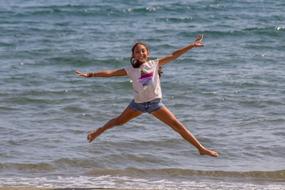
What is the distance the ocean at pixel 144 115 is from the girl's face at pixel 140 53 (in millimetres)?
1654

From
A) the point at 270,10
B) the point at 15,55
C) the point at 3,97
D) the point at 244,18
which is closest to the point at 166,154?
the point at 3,97

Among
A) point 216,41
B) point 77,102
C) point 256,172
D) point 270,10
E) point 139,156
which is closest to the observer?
point 256,172

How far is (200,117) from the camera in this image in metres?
12.8

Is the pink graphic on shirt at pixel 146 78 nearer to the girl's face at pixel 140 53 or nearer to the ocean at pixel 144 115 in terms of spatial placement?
the girl's face at pixel 140 53

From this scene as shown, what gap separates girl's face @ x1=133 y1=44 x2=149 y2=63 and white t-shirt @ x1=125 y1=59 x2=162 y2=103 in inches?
2.2

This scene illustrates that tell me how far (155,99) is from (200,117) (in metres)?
4.58

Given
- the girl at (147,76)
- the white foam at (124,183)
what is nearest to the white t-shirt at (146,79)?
the girl at (147,76)

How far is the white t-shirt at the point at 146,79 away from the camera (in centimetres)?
827

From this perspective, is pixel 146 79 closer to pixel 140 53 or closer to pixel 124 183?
pixel 140 53

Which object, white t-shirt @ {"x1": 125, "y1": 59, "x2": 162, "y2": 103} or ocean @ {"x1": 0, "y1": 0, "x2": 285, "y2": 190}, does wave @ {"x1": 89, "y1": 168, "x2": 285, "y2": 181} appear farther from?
white t-shirt @ {"x1": 125, "y1": 59, "x2": 162, "y2": 103}

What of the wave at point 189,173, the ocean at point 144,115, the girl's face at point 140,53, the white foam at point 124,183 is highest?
the girl's face at point 140,53

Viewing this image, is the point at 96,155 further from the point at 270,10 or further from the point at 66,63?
the point at 270,10

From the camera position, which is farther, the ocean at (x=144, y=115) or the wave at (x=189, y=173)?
the ocean at (x=144, y=115)

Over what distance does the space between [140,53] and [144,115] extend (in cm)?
468
